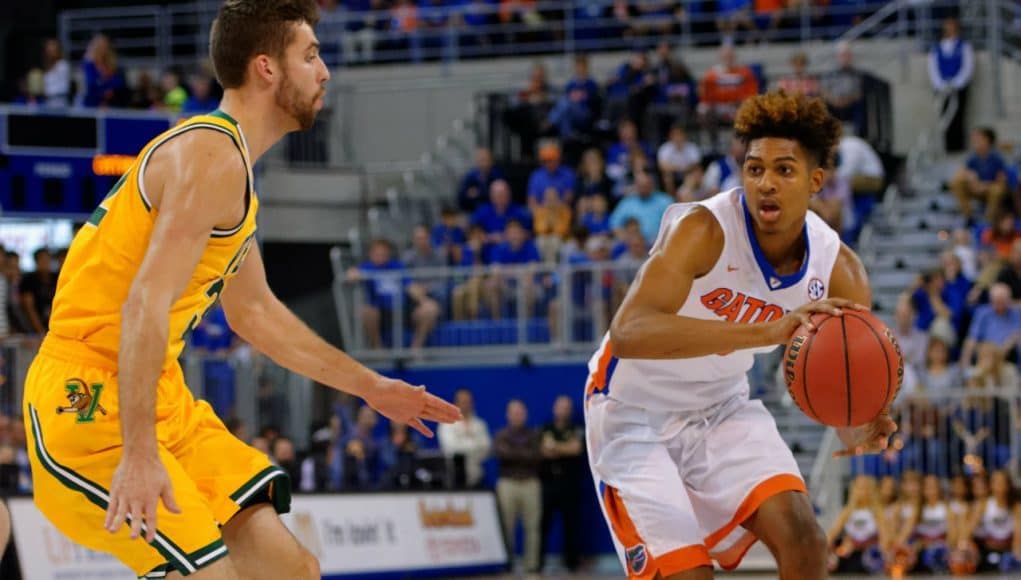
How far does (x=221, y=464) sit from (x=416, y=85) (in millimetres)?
17158

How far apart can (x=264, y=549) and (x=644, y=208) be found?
12230mm

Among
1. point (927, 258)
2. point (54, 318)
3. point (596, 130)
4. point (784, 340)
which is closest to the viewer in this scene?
point (54, 318)

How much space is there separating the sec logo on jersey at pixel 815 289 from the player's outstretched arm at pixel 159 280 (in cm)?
224

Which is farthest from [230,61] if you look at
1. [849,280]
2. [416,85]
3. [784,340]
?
[416,85]

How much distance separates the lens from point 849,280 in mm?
6152

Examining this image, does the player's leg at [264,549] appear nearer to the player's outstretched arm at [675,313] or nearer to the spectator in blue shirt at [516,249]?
the player's outstretched arm at [675,313]

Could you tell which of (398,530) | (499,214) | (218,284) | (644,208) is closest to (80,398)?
(218,284)

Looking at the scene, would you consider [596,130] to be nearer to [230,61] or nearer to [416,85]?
[416,85]

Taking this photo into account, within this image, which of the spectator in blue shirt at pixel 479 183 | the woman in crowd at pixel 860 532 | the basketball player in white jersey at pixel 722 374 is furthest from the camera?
the spectator in blue shirt at pixel 479 183

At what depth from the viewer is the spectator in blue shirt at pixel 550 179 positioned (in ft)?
59.9

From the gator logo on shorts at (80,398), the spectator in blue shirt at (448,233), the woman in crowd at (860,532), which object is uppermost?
the gator logo on shorts at (80,398)

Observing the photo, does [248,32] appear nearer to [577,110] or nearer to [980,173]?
[980,173]

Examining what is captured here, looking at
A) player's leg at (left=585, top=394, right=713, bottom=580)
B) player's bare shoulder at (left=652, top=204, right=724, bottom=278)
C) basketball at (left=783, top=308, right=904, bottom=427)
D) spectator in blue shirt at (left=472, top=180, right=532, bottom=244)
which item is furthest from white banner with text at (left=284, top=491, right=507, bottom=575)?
basketball at (left=783, top=308, right=904, bottom=427)

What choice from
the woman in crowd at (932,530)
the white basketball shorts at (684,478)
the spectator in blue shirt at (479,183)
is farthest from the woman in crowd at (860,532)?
the white basketball shorts at (684,478)
